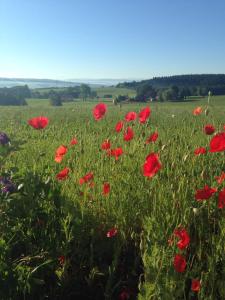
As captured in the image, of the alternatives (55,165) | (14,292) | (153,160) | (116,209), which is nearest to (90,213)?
(116,209)

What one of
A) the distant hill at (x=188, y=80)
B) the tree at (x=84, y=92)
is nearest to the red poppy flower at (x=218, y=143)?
the distant hill at (x=188, y=80)

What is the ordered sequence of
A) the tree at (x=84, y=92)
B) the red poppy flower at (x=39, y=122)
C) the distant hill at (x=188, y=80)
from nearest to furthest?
the red poppy flower at (x=39, y=122)
the distant hill at (x=188, y=80)
the tree at (x=84, y=92)

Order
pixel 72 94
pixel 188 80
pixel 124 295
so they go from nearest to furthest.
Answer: pixel 124 295 → pixel 188 80 → pixel 72 94

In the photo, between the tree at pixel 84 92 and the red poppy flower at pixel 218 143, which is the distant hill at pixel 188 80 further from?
the red poppy flower at pixel 218 143

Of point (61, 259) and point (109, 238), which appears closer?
point (61, 259)

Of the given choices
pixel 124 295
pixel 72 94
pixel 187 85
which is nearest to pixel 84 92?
pixel 72 94

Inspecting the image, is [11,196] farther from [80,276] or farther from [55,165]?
[55,165]

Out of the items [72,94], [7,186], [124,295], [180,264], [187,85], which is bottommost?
[72,94]

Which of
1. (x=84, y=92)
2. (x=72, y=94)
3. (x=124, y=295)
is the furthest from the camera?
(x=72, y=94)

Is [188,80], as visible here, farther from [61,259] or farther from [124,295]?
[124,295]

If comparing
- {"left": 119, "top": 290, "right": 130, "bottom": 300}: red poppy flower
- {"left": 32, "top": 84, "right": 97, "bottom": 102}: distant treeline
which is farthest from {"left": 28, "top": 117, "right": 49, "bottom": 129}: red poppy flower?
{"left": 32, "top": 84, "right": 97, "bottom": 102}: distant treeline

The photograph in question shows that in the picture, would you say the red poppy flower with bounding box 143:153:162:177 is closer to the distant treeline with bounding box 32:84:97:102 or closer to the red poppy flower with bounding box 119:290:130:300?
the red poppy flower with bounding box 119:290:130:300

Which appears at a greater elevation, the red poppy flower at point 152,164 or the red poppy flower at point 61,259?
the red poppy flower at point 152,164

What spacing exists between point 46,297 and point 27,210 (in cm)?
42
